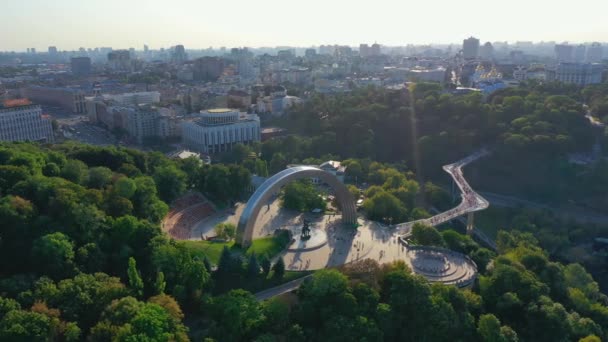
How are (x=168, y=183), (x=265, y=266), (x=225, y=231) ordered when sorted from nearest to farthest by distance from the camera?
1. (x=265, y=266)
2. (x=225, y=231)
3. (x=168, y=183)

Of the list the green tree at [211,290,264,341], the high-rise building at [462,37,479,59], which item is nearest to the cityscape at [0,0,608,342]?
the green tree at [211,290,264,341]

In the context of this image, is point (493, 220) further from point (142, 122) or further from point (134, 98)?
point (134, 98)

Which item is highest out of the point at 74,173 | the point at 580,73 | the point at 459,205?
the point at 580,73

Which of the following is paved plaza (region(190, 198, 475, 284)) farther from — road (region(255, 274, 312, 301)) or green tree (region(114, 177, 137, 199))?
green tree (region(114, 177, 137, 199))

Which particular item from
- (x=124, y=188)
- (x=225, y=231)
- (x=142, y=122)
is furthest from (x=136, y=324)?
(x=142, y=122)

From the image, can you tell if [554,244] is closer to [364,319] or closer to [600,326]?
[600,326]

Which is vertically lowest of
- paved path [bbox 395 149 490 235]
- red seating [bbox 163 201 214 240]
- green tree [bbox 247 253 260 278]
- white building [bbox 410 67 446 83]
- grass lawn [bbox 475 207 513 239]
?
grass lawn [bbox 475 207 513 239]
